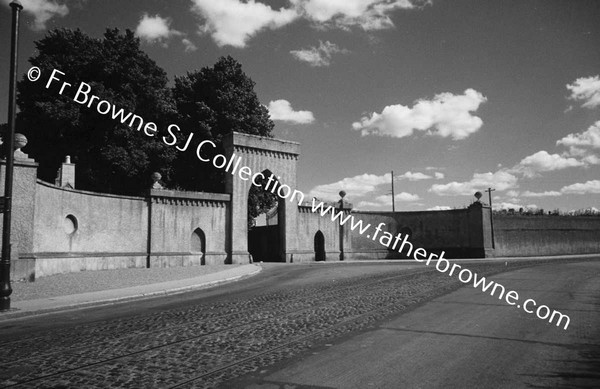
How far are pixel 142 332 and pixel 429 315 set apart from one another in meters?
6.05

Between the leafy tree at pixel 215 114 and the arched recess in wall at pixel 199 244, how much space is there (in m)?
9.77

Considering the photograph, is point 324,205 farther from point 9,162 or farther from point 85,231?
point 9,162

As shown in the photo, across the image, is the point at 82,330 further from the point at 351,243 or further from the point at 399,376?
the point at 351,243

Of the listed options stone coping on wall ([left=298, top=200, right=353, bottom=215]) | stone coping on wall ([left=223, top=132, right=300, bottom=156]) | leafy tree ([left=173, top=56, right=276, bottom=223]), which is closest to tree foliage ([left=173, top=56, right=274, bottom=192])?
leafy tree ([left=173, top=56, right=276, bottom=223])

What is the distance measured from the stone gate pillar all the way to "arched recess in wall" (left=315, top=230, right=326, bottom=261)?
3.31 m

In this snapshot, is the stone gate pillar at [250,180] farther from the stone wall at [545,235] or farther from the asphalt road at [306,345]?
the stone wall at [545,235]

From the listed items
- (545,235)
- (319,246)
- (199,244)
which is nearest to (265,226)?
(319,246)

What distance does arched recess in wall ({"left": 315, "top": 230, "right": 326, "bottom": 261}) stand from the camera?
34094mm

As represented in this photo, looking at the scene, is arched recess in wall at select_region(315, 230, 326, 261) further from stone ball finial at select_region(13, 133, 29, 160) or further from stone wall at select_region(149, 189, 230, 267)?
stone ball finial at select_region(13, 133, 29, 160)

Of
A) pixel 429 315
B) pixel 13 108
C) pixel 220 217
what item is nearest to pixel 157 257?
pixel 220 217

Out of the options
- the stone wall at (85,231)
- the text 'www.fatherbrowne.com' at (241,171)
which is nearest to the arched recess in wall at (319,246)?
the text 'www.fatherbrowne.com' at (241,171)

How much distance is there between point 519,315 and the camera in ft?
31.6

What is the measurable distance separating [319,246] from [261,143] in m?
9.79

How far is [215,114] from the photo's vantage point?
118 ft
